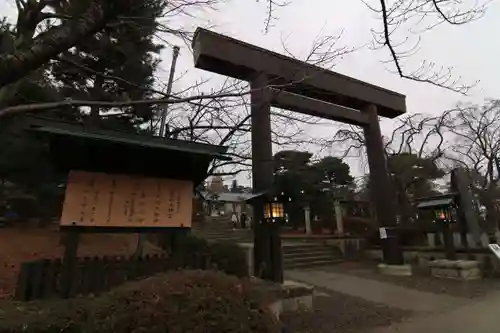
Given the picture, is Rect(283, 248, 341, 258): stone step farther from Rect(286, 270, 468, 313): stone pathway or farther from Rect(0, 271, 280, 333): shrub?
Rect(0, 271, 280, 333): shrub

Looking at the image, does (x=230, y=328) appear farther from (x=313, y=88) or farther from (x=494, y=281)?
(x=494, y=281)

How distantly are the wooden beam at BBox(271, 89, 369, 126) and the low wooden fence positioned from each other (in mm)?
5115

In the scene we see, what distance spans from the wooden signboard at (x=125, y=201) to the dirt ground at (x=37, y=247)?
110 inches

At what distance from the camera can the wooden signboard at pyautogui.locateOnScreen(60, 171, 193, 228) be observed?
14.5 ft

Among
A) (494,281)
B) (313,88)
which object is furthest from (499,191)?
(313,88)

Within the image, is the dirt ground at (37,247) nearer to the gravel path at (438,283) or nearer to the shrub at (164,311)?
the shrub at (164,311)

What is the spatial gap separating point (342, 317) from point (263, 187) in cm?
293

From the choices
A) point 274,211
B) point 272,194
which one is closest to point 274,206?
point 274,211

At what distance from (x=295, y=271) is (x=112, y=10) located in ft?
33.8

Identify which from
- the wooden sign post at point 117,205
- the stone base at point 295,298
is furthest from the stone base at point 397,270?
the wooden sign post at point 117,205

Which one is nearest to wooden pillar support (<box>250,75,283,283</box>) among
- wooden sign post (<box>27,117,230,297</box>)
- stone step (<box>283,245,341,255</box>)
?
wooden sign post (<box>27,117,230,297</box>)

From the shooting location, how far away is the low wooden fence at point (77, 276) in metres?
3.92

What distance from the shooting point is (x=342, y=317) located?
18.9ft

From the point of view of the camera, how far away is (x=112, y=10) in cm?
313
